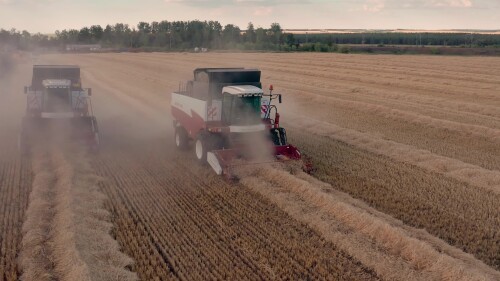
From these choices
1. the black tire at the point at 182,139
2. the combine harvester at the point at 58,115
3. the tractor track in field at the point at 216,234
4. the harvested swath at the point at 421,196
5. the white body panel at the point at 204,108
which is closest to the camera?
the tractor track in field at the point at 216,234

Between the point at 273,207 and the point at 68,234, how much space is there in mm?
4265

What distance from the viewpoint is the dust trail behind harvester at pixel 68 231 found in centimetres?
738

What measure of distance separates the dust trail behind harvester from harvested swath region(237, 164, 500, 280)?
12.5ft

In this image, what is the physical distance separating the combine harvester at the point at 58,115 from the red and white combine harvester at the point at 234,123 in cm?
404

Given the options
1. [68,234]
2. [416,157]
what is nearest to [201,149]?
[68,234]

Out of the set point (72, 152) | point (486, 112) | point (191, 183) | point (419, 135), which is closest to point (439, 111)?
point (486, 112)

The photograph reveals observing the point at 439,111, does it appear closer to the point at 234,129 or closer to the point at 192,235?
the point at 234,129

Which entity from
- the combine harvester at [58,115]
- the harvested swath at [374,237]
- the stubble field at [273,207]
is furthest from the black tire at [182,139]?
the harvested swath at [374,237]

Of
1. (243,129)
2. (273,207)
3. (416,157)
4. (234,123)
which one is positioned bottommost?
A: (273,207)

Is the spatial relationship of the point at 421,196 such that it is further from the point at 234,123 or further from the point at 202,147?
the point at 202,147

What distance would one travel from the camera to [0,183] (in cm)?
1177

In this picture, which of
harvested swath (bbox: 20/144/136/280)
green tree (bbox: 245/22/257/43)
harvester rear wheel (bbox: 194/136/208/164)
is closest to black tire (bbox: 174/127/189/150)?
harvester rear wheel (bbox: 194/136/208/164)

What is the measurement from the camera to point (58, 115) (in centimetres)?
1506

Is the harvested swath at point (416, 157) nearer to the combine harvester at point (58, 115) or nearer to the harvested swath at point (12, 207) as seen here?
the combine harvester at point (58, 115)
